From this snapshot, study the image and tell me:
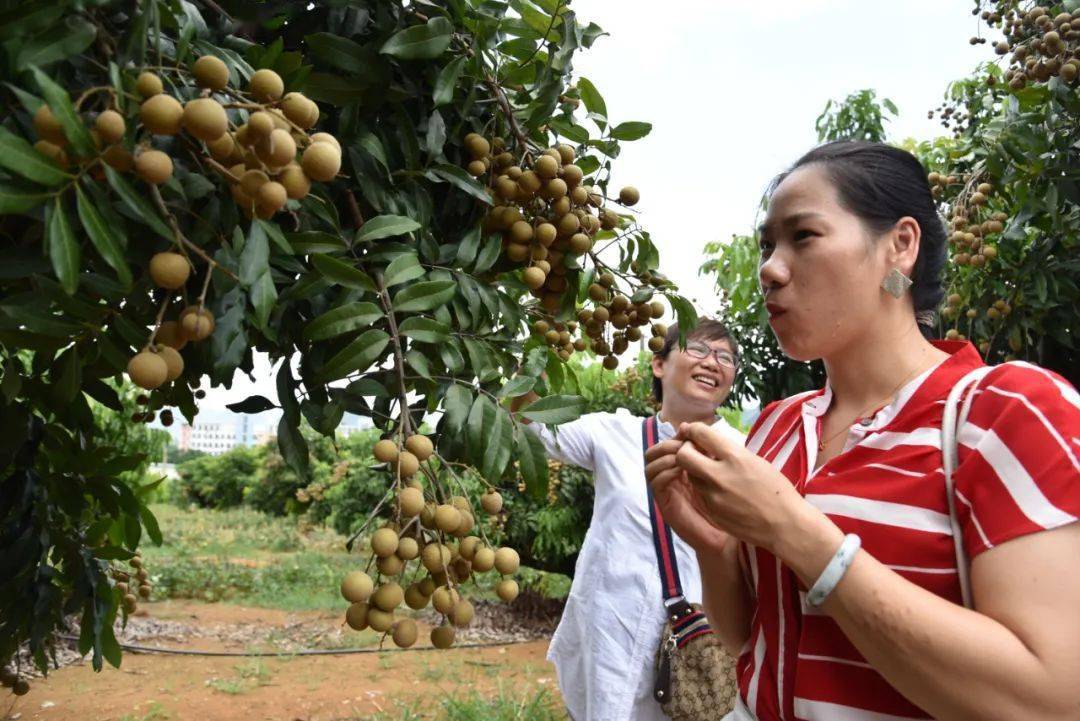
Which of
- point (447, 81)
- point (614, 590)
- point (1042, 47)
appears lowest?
point (614, 590)

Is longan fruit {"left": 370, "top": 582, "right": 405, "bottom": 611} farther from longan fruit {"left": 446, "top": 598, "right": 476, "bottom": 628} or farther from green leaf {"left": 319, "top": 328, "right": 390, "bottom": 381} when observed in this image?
Answer: green leaf {"left": 319, "top": 328, "right": 390, "bottom": 381}

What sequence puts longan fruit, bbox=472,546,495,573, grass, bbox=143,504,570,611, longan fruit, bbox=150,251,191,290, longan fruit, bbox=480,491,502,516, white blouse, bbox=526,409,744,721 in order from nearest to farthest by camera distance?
1. longan fruit, bbox=150,251,191,290
2. longan fruit, bbox=472,546,495,573
3. longan fruit, bbox=480,491,502,516
4. white blouse, bbox=526,409,744,721
5. grass, bbox=143,504,570,611

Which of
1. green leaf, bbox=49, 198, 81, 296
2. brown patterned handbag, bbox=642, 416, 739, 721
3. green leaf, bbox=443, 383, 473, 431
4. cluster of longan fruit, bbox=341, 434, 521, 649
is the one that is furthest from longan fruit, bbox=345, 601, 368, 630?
brown patterned handbag, bbox=642, 416, 739, 721

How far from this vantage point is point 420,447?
0.94m

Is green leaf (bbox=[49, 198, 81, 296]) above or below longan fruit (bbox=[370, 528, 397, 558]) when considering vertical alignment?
above

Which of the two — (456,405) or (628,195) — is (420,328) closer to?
(456,405)

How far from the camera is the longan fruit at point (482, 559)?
97 cm

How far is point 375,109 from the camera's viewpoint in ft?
3.72

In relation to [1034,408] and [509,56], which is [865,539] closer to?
[1034,408]

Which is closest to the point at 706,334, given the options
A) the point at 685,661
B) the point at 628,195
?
the point at 685,661

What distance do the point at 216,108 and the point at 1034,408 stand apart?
770 millimetres

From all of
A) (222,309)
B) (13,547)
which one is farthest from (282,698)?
(222,309)

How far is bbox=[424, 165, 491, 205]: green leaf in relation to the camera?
44.3 inches

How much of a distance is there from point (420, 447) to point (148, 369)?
11.4 inches
